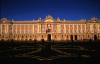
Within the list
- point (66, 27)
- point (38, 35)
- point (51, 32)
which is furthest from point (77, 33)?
point (38, 35)

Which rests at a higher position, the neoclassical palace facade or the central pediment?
the central pediment

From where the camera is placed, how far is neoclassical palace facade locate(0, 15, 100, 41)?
3217 inches

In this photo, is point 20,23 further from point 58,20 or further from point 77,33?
point 77,33

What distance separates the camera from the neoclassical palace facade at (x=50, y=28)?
268 ft

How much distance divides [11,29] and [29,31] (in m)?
8.03

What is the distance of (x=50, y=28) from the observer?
274ft

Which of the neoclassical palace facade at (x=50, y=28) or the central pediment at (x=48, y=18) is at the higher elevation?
the central pediment at (x=48, y=18)

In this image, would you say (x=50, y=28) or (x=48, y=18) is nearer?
(x=48, y=18)

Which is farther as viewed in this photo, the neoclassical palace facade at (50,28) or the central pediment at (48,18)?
the neoclassical palace facade at (50,28)

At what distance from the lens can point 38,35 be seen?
8181cm

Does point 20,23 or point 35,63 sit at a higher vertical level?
point 20,23

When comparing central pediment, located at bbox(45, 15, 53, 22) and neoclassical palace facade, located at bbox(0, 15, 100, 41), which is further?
neoclassical palace facade, located at bbox(0, 15, 100, 41)

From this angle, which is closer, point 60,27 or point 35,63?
point 35,63

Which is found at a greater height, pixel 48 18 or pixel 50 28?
pixel 48 18
